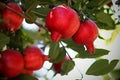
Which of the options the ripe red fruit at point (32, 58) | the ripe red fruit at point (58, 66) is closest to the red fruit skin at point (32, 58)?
the ripe red fruit at point (32, 58)

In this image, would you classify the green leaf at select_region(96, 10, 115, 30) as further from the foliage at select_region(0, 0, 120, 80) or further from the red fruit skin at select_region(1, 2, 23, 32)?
the red fruit skin at select_region(1, 2, 23, 32)

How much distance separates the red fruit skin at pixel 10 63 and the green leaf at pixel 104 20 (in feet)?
0.63

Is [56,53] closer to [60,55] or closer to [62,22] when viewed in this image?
[60,55]

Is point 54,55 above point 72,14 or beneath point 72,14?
beneath

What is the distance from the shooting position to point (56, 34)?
506 mm

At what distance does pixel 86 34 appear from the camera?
0.54 metres

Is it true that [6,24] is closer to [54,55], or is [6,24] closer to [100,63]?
[54,55]

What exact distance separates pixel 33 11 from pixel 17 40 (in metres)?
0.06

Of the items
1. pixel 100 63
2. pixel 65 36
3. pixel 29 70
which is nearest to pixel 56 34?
pixel 65 36

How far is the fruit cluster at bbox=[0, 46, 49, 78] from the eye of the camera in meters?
0.54

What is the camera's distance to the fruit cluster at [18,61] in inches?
21.5

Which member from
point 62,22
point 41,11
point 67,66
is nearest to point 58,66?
point 67,66

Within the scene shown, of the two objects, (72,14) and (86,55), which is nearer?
(72,14)

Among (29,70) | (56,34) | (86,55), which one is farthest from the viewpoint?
(86,55)
